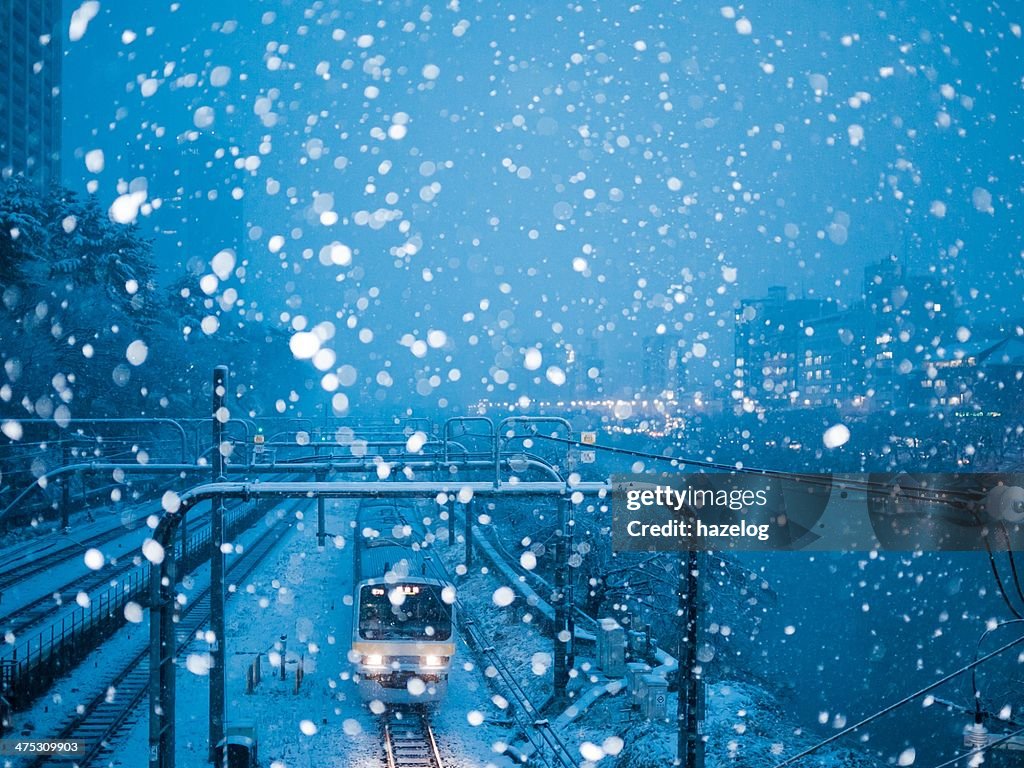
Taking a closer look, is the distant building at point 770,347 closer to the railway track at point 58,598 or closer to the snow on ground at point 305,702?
the snow on ground at point 305,702

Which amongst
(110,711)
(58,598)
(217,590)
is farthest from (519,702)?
(58,598)

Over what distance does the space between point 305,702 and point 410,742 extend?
2815 millimetres

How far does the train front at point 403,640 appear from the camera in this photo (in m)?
13.5

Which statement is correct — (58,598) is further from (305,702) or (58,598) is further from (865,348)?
(865,348)

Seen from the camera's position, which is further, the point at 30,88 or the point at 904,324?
the point at 904,324

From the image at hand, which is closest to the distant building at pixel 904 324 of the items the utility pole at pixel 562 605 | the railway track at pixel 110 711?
the utility pole at pixel 562 605

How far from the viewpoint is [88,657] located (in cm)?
1574

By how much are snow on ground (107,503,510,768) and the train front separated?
59cm

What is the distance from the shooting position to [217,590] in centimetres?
1090

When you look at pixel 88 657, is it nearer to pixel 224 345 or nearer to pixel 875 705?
pixel 875 705

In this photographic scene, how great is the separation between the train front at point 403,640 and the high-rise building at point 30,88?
6500cm

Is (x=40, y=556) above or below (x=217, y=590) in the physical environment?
below

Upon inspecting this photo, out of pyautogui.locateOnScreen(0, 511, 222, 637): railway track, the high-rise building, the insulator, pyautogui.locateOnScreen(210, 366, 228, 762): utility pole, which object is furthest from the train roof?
the high-rise building

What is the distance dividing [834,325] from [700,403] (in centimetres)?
3107
